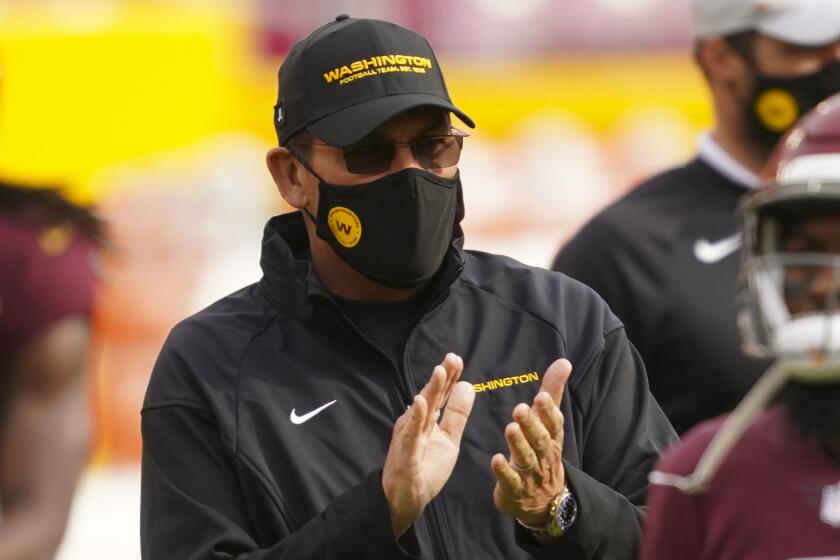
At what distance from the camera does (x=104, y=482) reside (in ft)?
30.8

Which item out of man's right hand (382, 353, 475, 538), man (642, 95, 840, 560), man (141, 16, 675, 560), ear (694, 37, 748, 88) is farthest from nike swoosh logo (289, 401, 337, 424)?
ear (694, 37, 748, 88)

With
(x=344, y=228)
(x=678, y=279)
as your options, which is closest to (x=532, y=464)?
(x=344, y=228)

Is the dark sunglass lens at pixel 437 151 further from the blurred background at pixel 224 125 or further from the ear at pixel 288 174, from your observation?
the blurred background at pixel 224 125

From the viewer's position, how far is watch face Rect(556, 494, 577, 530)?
3.33 metres

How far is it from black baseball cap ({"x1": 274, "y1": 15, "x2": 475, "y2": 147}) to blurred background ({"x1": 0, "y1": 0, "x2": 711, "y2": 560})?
482cm

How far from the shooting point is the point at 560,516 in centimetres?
332

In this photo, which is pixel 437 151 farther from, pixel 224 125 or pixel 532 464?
pixel 224 125

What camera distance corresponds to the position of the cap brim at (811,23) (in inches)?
197

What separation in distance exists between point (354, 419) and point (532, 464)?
421mm

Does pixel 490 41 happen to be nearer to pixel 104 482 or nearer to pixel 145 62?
pixel 145 62

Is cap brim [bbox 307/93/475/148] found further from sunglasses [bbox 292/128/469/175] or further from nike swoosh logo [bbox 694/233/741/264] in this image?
nike swoosh logo [bbox 694/233/741/264]

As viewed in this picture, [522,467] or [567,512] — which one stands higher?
[522,467]

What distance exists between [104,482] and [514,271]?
5.94 meters

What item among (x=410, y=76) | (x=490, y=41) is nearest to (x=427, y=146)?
(x=410, y=76)
